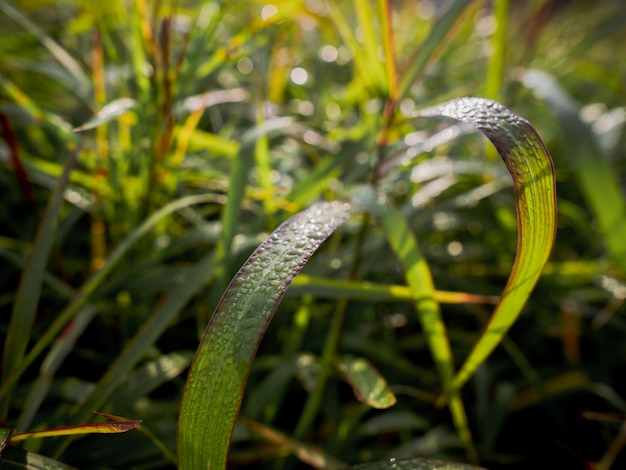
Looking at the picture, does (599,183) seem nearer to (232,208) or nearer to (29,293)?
(232,208)

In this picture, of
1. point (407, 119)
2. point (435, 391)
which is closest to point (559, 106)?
point (407, 119)

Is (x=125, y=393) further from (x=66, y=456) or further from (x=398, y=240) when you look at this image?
(x=398, y=240)

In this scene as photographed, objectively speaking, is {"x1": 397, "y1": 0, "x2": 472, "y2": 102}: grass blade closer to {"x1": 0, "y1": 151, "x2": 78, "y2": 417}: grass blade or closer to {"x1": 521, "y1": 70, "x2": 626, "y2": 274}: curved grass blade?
{"x1": 521, "y1": 70, "x2": 626, "y2": 274}: curved grass blade

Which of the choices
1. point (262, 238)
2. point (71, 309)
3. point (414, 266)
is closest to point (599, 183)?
point (414, 266)

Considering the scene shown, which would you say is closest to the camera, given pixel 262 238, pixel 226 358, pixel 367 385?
pixel 226 358

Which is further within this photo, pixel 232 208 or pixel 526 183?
pixel 232 208

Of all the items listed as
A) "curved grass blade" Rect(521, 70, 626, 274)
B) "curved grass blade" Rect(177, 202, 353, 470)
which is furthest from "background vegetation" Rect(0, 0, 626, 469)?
"curved grass blade" Rect(177, 202, 353, 470)

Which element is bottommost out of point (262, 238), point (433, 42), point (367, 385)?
point (367, 385)
